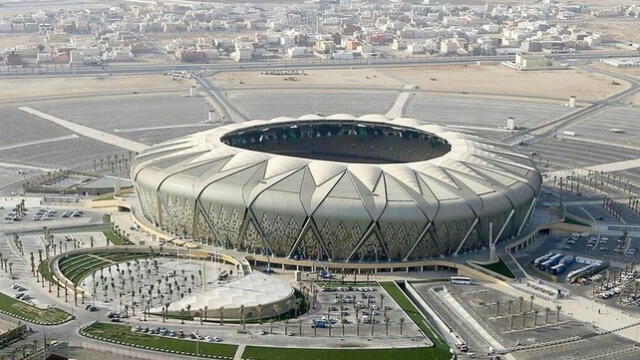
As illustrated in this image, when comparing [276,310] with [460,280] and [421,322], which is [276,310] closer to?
[421,322]

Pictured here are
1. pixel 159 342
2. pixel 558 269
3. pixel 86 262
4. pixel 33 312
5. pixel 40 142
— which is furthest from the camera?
pixel 40 142

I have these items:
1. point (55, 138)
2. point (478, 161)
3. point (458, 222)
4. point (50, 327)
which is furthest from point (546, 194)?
point (55, 138)

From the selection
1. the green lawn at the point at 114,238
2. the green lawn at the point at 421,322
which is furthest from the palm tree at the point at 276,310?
the green lawn at the point at 114,238

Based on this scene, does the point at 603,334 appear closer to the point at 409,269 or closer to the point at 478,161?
the point at 409,269

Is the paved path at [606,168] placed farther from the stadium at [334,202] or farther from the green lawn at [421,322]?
the green lawn at [421,322]

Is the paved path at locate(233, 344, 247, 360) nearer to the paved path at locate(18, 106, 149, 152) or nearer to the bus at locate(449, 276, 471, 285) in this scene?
the bus at locate(449, 276, 471, 285)

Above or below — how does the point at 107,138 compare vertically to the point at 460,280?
above

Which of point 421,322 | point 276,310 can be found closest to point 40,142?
point 276,310
